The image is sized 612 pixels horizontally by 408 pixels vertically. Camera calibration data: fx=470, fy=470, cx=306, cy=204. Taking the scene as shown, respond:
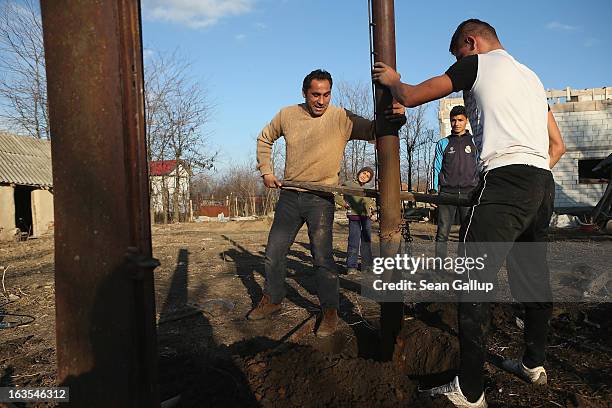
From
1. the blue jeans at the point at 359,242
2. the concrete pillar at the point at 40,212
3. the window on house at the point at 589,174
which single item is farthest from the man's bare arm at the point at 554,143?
the concrete pillar at the point at 40,212

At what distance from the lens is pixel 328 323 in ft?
13.5

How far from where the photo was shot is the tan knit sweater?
173 inches

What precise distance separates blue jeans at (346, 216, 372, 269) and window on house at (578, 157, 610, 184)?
646 inches

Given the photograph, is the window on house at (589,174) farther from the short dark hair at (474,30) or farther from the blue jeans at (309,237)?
the short dark hair at (474,30)

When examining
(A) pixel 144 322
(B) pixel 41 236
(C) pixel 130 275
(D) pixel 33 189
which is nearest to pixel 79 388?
(A) pixel 144 322

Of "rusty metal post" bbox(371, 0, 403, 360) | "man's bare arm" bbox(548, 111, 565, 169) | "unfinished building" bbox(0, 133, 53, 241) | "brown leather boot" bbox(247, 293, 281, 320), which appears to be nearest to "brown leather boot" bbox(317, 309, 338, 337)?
"brown leather boot" bbox(247, 293, 281, 320)

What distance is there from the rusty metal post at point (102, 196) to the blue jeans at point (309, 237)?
255 cm

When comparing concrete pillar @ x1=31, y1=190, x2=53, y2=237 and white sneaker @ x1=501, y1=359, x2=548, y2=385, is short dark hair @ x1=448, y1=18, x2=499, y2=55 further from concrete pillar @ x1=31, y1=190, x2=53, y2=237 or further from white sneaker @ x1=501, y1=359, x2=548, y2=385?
concrete pillar @ x1=31, y1=190, x2=53, y2=237

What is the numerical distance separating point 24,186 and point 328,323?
2007cm

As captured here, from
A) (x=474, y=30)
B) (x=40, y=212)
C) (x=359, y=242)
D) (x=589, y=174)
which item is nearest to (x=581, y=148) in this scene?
(x=589, y=174)

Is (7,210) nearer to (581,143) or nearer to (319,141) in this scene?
(319,141)

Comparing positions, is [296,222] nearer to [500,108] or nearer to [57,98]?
[500,108]

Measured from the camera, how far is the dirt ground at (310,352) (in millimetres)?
2631

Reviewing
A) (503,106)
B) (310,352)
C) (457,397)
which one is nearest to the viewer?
(457,397)
